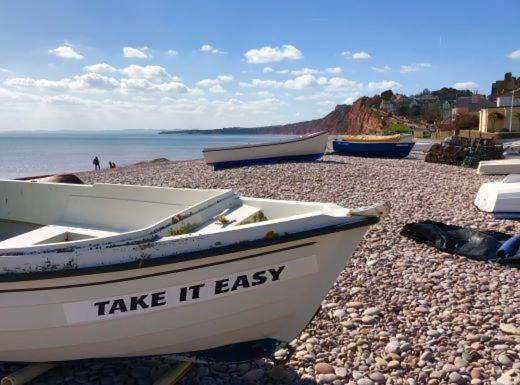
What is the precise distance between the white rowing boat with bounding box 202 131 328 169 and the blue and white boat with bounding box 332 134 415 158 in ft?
18.6

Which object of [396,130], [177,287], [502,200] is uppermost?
[396,130]

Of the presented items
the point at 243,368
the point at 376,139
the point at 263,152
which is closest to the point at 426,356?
the point at 243,368

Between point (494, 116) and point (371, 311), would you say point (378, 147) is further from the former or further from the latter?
point (494, 116)

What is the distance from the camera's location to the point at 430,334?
484 centimetres

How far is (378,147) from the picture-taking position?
27.3 metres

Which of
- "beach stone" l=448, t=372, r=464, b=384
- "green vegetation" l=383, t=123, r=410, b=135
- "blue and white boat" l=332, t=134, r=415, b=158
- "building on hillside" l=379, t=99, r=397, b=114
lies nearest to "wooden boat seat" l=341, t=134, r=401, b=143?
"blue and white boat" l=332, t=134, r=415, b=158

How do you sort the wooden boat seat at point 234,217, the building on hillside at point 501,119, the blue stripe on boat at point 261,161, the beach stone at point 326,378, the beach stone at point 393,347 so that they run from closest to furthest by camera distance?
1. the beach stone at point 326,378
2. the wooden boat seat at point 234,217
3. the beach stone at point 393,347
4. the blue stripe on boat at point 261,161
5. the building on hillside at point 501,119

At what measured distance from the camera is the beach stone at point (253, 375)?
13.9 feet

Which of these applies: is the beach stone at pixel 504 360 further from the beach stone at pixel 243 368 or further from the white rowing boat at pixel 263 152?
the white rowing boat at pixel 263 152

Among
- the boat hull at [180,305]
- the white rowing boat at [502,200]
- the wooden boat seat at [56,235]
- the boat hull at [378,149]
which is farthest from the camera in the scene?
the boat hull at [378,149]

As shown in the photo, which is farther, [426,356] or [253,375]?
[426,356]

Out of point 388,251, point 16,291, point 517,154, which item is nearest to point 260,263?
point 16,291

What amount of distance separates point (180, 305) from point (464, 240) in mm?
6162

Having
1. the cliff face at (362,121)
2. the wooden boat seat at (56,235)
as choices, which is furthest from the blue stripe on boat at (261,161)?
the cliff face at (362,121)
